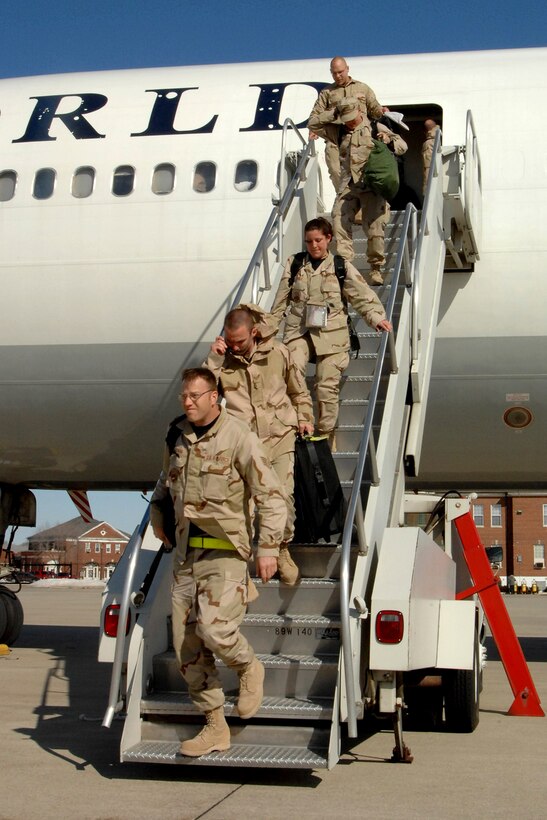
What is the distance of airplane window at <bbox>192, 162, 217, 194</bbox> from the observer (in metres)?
9.63

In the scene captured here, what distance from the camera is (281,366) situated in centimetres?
627

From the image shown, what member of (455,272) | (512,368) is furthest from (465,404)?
(455,272)

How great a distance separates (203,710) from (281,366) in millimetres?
2019

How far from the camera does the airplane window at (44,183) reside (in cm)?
→ 989

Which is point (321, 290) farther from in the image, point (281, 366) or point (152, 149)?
point (152, 149)

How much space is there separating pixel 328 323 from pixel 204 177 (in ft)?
10.6

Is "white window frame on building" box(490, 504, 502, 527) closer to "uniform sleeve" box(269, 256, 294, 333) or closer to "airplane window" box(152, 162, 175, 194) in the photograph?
"airplane window" box(152, 162, 175, 194)

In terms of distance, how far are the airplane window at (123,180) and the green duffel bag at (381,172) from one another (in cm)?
241

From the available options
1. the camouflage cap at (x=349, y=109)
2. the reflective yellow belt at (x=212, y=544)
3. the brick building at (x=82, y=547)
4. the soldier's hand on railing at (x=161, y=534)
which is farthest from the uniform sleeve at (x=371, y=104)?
the brick building at (x=82, y=547)

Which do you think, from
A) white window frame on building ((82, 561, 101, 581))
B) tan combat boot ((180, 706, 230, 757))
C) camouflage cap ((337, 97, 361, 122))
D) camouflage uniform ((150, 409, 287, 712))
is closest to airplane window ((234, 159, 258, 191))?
camouflage cap ((337, 97, 361, 122))

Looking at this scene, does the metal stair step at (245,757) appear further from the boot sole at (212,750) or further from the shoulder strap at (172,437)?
the shoulder strap at (172,437)

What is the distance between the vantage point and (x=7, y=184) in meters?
10.0

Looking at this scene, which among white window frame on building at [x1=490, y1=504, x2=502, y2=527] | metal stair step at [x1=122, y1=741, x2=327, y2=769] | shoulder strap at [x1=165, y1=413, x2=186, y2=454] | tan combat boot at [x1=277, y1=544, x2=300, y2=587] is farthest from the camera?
white window frame on building at [x1=490, y1=504, x2=502, y2=527]

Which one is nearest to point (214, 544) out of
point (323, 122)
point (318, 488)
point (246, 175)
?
point (318, 488)
